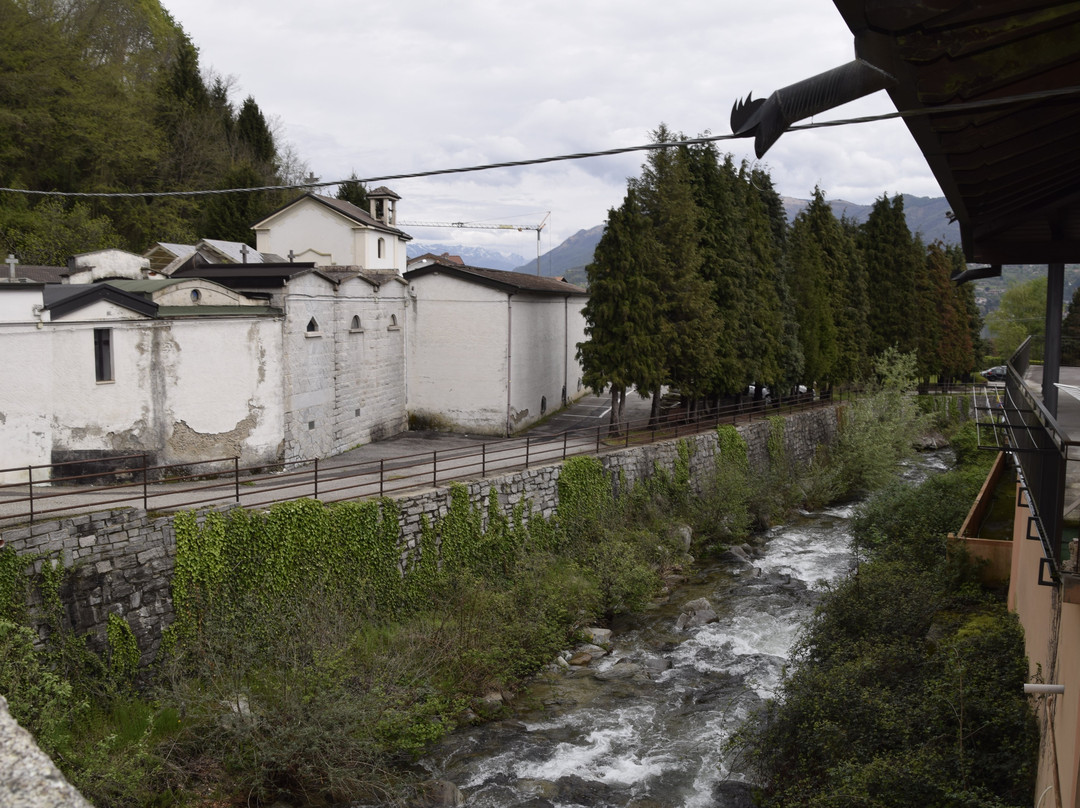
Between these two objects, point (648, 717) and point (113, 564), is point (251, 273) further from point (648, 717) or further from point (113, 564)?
point (648, 717)

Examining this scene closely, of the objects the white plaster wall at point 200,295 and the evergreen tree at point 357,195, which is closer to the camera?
the white plaster wall at point 200,295

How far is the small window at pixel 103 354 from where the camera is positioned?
1669 centimetres

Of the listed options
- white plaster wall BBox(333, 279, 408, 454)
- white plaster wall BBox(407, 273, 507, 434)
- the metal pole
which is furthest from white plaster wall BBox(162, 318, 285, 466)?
the metal pole

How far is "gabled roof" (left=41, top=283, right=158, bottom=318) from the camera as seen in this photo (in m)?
16.4

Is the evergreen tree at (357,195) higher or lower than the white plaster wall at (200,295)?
higher

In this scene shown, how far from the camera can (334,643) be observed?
1219 centimetres

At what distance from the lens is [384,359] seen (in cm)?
2567

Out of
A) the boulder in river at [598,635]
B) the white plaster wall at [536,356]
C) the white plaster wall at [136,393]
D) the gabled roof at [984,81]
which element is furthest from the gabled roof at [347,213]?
the gabled roof at [984,81]

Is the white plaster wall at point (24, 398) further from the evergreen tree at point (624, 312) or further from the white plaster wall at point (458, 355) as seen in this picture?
the evergreen tree at point (624, 312)

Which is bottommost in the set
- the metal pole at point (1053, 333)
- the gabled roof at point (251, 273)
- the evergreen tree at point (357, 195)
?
the metal pole at point (1053, 333)

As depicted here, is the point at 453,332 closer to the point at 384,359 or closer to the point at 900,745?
the point at 384,359

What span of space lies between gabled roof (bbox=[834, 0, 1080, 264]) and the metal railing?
10399mm

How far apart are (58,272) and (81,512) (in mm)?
16464

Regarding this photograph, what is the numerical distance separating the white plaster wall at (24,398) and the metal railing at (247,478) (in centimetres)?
42
